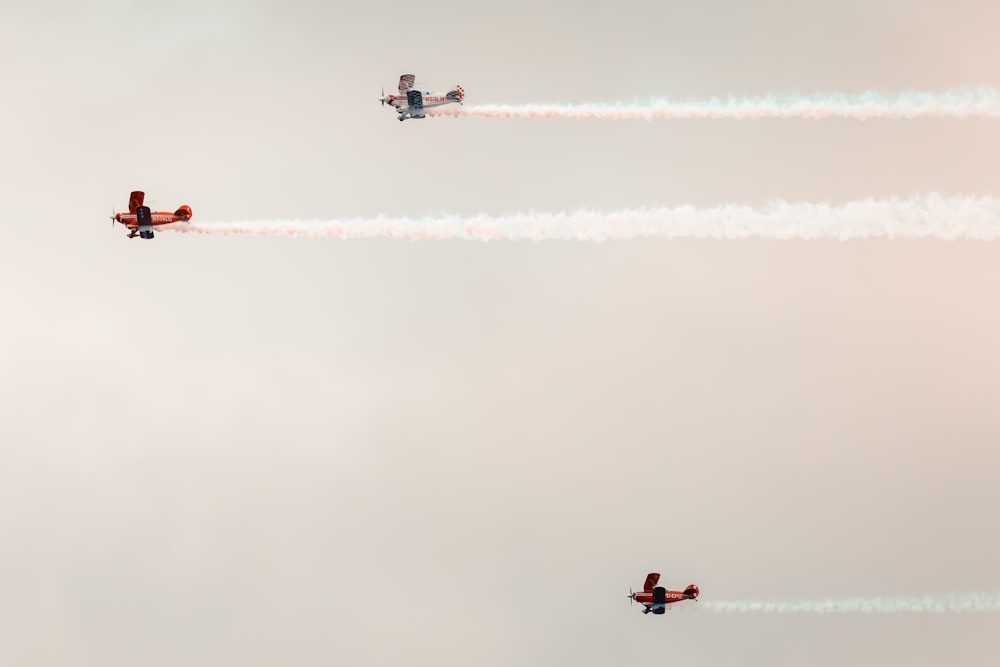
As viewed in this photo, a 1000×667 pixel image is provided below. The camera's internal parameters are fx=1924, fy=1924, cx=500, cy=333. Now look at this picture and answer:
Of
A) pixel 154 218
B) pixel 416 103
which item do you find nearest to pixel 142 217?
pixel 154 218

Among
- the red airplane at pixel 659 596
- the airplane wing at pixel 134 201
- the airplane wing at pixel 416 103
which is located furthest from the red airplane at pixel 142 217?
the red airplane at pixel 659 596

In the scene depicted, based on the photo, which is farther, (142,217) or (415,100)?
(415,100)

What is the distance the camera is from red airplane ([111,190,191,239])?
107500 mm

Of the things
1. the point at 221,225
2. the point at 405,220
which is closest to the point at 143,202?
the point at 221,225

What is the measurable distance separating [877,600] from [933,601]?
3.35m

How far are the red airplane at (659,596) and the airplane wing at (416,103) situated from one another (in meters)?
31.3

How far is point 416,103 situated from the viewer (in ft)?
380

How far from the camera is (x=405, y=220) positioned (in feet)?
347

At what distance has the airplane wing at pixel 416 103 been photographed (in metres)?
116

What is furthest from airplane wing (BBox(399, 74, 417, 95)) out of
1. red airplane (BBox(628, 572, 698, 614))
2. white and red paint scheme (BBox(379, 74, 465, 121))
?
red airplane (BBox(628, 572, 698, 614))

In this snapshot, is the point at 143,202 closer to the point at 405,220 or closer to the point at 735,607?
the point at 405,220

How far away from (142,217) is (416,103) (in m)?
18.6

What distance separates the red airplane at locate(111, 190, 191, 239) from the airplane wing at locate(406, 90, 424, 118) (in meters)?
15.9

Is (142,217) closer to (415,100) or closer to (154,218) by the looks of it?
(154,218)
